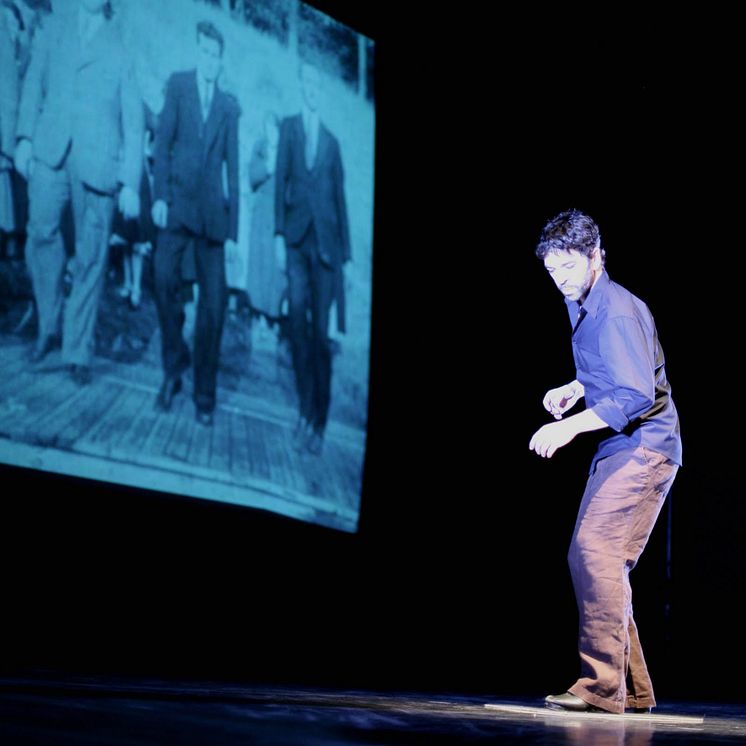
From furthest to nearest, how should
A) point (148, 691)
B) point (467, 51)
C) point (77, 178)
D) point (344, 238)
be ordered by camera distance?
point (467, 51) → point (344, 238) → point (77, 178) → point (148, 691)

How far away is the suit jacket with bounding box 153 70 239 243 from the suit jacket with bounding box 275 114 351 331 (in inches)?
12.1

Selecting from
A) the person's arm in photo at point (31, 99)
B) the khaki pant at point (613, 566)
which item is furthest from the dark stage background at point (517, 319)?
the khaki pant at point (613, 566)

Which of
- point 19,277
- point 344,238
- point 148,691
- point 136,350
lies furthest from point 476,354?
point 148,691

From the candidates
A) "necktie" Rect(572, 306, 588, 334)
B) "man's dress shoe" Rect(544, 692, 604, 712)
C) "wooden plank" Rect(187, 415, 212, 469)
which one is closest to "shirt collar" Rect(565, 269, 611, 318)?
"necktie" Rect(572, 306, 588, 334)

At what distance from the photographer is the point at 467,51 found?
6.14 metres

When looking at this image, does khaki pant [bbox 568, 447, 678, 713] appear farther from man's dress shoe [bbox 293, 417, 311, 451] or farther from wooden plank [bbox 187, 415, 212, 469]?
man's dress shoe [bbox 293, 417, 311, 451]

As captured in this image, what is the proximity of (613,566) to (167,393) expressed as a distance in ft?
7.28

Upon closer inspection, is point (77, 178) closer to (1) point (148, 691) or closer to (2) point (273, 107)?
(2) point (273, 107)

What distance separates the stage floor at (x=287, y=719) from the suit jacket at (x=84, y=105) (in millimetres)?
1942

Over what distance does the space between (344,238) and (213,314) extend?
97 cm

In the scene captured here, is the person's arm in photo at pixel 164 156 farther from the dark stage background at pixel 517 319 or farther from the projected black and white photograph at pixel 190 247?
the dark stage background at pixel 517 319

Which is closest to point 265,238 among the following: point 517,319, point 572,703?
point 517,319

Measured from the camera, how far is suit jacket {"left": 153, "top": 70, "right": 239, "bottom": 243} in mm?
4570

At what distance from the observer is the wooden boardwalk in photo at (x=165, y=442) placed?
3.99m
